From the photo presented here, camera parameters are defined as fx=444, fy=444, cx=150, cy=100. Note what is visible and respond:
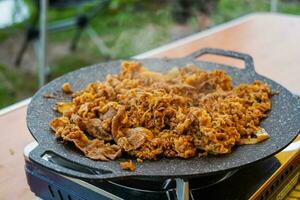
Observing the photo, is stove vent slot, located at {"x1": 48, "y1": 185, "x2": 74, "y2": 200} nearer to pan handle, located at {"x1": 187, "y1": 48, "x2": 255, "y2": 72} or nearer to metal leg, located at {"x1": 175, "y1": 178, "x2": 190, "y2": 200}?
metal leg, located at {"x1": 175, "y1": 178, "x2": 190, "y2": 200}

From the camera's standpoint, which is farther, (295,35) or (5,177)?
(295,35)

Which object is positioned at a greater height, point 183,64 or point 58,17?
point 183,64

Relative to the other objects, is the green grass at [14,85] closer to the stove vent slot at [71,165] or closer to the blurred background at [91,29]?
the blurred background at [91,29]

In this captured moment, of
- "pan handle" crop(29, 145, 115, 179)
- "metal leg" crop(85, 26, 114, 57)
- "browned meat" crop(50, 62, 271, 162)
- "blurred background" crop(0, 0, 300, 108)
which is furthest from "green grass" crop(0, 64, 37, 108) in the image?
"pan handle" crop(29, 145, 115, 179)

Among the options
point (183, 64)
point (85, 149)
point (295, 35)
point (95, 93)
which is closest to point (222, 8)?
point (295, 35)

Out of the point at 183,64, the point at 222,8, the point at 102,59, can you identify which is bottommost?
the point at 102,59

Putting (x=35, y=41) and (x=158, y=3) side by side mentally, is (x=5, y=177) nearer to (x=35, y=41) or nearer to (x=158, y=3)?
(x=35, y=41)

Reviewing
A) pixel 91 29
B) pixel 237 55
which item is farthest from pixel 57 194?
pixel 91 29
